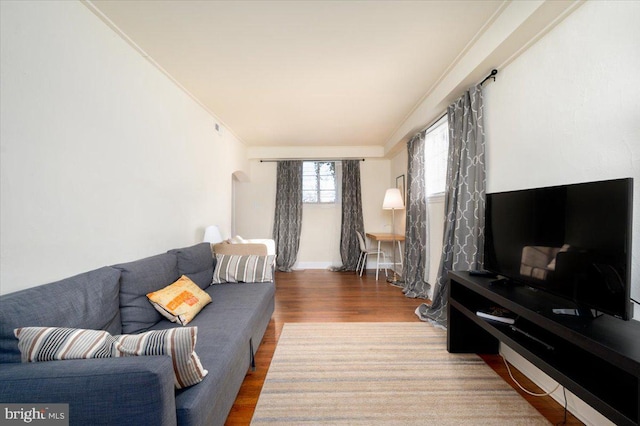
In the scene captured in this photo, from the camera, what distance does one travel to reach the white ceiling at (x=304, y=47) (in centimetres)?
169

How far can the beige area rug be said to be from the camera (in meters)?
1.45

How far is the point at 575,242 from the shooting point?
123 centimetres

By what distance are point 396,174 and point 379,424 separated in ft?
14.3

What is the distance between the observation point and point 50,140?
1384 mm

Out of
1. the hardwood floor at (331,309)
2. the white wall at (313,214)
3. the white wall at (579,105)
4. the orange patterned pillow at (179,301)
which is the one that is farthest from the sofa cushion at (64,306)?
the white wall at (313,214)

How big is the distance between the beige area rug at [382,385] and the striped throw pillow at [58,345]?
37.4 inches

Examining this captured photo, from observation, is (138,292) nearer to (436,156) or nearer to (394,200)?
(436,156)

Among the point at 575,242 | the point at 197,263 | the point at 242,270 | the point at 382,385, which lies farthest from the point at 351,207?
the point at 575,242

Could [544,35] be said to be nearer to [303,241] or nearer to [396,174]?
[396,174]

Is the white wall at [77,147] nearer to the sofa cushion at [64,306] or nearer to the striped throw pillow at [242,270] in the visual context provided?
the sofa cushion at [64,306]

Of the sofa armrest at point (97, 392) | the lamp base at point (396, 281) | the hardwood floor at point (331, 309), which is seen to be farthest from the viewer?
the lamp base at point (396, 281)

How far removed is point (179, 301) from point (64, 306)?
2.12ft

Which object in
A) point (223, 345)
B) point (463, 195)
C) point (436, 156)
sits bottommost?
point (223, 345)

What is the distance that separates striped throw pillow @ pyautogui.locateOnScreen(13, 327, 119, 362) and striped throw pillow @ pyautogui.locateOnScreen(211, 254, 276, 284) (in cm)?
163
